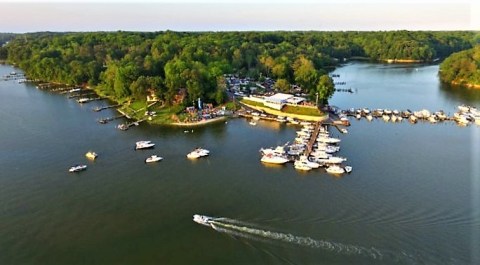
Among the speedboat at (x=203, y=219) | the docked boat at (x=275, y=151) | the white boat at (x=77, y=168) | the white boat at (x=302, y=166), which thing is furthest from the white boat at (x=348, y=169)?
the white boat at (x=77, y=168)

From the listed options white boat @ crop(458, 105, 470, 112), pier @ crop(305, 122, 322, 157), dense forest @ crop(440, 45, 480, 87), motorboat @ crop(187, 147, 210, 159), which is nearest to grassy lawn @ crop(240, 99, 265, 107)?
pier @ crop(305, 122, 322, 157)

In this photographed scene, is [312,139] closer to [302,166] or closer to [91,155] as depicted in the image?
[302,166]

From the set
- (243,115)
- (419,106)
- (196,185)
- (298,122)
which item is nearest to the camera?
(196,185)

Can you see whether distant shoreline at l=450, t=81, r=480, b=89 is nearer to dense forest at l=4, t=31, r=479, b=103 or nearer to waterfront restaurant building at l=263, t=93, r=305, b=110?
dense forest at l=4, t=31, r=479, b=103

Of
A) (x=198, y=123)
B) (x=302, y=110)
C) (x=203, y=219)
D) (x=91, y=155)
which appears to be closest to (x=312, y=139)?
(x=302, y=110)

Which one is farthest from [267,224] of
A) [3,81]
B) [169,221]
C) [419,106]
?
[3,81]

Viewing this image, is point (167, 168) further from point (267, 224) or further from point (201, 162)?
point (267, 224)
